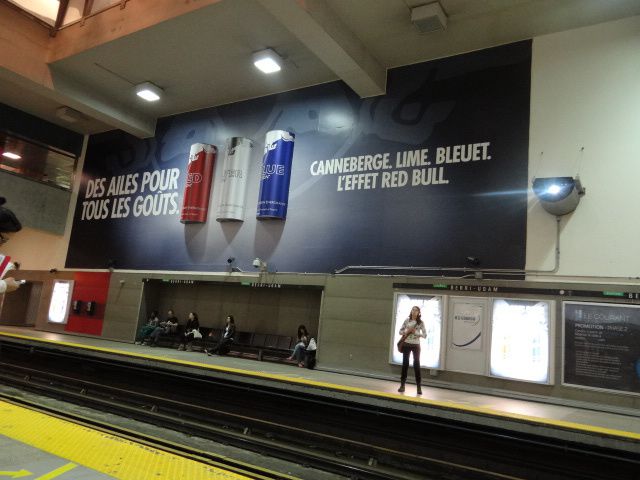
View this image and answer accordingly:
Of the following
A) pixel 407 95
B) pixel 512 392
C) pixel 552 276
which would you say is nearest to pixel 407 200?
pixel 407 95

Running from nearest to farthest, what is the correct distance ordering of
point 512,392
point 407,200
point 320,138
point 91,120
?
point 512,392 < point 407,200 < point 320,138 < point 91,120

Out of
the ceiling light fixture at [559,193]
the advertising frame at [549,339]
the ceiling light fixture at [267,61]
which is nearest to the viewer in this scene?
the advertising frame at [549,339]

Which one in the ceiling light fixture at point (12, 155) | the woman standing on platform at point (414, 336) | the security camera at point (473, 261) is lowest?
the woman standing on platform at point (414, 336)

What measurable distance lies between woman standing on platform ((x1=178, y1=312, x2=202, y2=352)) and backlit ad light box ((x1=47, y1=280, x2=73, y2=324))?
607 cm

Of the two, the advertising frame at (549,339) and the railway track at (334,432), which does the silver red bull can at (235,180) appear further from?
the advertising frame at (549,339)

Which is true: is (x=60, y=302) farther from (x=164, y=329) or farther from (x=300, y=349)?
(x=300, y=349)

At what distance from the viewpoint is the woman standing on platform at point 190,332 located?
13605mm

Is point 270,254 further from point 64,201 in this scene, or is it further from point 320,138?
point 64,201

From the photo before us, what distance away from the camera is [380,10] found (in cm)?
1052

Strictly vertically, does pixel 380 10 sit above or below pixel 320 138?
above

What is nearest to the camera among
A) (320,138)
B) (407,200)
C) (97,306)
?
Result: (407,200)

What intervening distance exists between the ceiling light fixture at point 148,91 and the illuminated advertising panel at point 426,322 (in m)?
9.79

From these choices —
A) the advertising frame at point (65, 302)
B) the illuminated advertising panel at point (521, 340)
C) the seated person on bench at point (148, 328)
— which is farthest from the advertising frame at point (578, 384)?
the advertising frame at point (65, 302)

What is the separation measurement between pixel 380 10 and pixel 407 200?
428 cm
